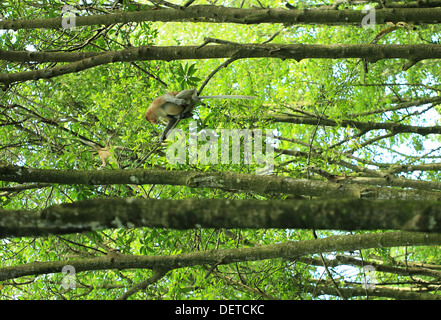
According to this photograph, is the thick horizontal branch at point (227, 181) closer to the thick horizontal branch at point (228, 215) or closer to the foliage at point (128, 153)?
the foliage at point (128, 153)

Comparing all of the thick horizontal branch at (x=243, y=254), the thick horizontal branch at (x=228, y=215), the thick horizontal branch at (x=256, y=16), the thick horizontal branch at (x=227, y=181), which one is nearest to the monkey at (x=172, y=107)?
the thick horizontal branch at (x=256, y=16)

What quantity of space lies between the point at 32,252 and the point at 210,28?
855cm

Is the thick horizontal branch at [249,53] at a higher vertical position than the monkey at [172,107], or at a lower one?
higher

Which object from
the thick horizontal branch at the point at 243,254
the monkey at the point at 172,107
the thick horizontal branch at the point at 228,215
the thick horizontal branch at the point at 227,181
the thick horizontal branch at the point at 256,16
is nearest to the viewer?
the thick horizontal branch at the point at 228,215

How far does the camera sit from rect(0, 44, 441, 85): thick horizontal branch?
486cm

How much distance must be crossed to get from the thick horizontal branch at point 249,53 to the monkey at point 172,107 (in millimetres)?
534

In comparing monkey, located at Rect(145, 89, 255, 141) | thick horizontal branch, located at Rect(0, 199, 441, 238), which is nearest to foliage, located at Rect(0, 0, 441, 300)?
monkey, located at Rect(145, 89, 255, 141)

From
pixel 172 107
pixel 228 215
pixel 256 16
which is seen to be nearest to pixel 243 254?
pixel 172 107

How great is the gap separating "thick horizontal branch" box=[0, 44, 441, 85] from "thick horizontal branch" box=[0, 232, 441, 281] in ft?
6.30

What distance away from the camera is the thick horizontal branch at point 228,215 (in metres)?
1.92

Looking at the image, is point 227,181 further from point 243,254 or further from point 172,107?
point 172,107

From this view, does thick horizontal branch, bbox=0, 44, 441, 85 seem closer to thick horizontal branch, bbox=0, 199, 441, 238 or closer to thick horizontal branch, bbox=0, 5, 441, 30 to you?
thick horizontal branch, bbox=0, 5, 441, 30

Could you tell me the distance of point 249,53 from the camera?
16.1 feet
